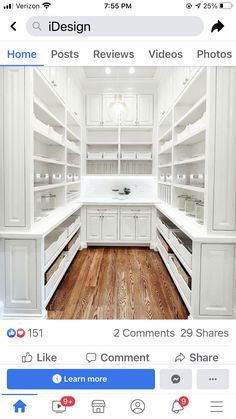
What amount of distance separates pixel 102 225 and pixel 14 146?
2.69 m

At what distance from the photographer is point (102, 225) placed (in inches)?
172

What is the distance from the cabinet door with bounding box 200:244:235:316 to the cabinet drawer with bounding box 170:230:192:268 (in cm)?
20

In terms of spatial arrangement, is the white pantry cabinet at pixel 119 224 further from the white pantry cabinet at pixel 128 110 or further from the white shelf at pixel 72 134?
the white pantry cabinet at pixel 128 110

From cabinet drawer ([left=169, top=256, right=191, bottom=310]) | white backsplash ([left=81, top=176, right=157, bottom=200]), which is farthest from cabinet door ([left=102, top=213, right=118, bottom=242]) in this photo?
cabinet drawer ([left=169, top=256, right=191, bottom=310])

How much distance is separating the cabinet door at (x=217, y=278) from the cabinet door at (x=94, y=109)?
3529mm

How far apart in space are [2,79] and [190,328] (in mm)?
1940

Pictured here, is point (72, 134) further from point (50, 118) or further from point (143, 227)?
point (143, 227)

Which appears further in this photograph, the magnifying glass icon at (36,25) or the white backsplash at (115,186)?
the white backsplash at (115,186)

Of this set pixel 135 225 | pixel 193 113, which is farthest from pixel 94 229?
pixel 193 113

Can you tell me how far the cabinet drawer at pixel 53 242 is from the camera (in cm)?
212

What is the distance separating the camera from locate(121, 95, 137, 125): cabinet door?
180 inches

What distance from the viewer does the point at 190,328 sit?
1.95ft
